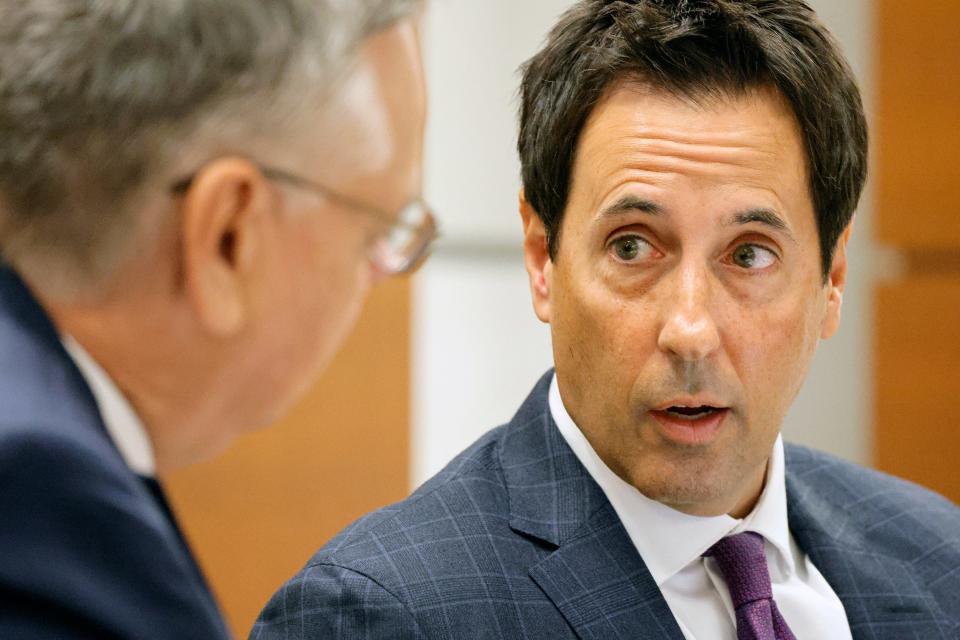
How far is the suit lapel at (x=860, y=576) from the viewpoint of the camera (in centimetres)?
147

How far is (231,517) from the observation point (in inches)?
120

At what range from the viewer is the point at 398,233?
95 cm

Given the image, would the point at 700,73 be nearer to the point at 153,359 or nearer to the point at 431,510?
the point at 431,510

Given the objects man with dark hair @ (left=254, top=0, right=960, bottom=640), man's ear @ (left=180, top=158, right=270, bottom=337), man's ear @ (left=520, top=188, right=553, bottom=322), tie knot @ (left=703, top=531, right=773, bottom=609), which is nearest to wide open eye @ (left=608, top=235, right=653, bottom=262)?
man with dark hair @ (left=254, top=0, right=960, bottom=640)

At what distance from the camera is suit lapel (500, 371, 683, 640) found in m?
1.32

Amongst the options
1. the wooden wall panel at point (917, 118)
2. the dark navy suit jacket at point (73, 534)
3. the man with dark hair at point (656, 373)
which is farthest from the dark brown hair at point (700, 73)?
the wooden wall panel at point (917, 118)

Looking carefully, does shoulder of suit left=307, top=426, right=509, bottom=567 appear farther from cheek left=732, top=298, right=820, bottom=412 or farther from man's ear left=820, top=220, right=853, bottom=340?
man's ear left=820, top=220, right=853, bottom=340

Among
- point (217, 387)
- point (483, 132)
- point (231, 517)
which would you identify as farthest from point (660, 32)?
point (231, 517)

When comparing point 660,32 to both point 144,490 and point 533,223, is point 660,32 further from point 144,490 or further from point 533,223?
point 144,490

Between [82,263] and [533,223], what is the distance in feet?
2.49

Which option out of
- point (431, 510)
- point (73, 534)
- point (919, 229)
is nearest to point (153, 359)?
point (73, 534)

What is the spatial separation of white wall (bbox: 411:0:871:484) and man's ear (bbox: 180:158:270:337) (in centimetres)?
221

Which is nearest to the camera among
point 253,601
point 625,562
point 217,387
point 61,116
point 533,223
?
point 61,116

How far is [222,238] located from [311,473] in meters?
2.27
